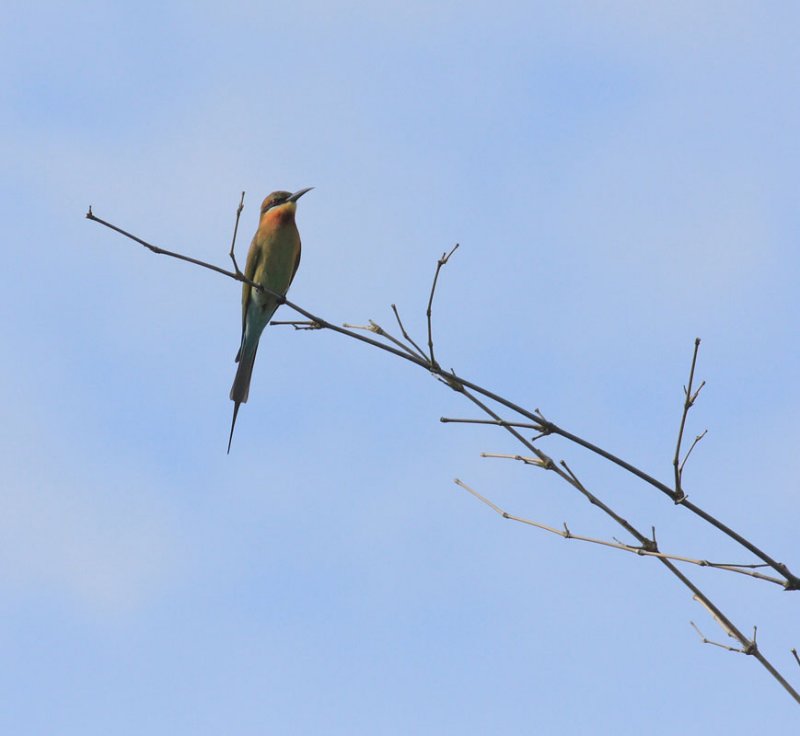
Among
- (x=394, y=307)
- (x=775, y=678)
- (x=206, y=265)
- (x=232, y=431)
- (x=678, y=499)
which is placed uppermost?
(x=232, y=431)

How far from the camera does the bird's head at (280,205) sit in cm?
762

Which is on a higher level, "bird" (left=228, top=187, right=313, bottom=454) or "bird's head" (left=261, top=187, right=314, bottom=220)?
"bird's head" (left=261, top=187, right=314, bottom=220)

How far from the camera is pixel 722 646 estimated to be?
1.99 meters

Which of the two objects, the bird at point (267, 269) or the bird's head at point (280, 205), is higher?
the bird's head at point (280, 205)

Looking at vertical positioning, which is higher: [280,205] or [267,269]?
[280,205]

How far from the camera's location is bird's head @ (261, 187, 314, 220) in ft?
25.0

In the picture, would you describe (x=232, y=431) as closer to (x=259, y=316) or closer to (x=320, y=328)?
(x=320, y=328)

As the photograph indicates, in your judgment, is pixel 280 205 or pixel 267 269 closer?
pixel 267 269

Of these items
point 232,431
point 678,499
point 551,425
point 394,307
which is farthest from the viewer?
point 232,431

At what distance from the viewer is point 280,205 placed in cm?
781

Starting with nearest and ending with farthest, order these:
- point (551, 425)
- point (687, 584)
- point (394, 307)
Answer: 1. point (687, 584)
2. point (551, 425)
3. point (394, 307)

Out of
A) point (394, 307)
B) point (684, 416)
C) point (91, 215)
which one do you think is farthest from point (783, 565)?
point (91, 215)

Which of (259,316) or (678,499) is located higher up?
(259,316)

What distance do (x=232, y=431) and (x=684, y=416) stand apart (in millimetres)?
3116
